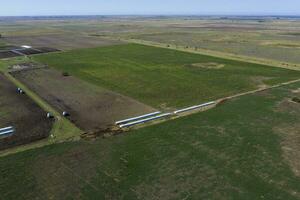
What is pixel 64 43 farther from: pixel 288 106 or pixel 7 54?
pixel 288 106

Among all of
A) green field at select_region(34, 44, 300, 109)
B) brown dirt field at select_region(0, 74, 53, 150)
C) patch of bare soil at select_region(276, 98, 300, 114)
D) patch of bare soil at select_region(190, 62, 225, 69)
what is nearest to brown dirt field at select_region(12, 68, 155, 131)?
green field at select_region(34, 44, 300, 109)

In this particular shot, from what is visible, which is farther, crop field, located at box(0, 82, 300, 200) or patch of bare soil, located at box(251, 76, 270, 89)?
patch of bare soil, located at box(251, 76, 270, 89)

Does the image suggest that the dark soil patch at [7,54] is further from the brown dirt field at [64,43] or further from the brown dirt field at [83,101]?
the brown dirt field at [83,101]

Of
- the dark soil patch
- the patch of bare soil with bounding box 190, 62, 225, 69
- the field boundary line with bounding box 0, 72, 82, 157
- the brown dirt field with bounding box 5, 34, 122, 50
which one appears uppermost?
the brown dirt field with bounding box 5, 34, 122, 50

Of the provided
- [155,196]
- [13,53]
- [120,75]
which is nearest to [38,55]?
[13,53]

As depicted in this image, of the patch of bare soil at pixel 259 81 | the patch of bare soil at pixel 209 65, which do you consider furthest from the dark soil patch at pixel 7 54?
the patch of bare soil at pixel 259 81

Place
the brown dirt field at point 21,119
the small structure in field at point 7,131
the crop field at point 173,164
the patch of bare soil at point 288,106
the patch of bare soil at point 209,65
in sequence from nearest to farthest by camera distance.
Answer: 1. the crop field at point 173,164
2. the brown dirt field at point 21,119
3. the small structure in field at point 7,131
4. the patch of bare soil at point 288,106
5. the patch of bare soil at point 209,65

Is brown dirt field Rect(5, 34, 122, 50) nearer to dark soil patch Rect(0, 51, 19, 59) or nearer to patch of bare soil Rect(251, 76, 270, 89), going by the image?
dark soil patch Rect(0, 51, 19, 59)

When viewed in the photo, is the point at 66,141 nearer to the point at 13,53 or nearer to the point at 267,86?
the point at 267,86
